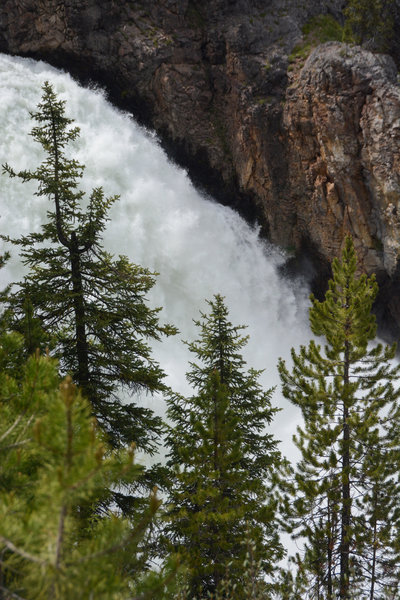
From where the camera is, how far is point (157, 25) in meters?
24.3

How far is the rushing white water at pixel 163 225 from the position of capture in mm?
18969

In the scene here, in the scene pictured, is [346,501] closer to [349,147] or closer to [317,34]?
[349,147]

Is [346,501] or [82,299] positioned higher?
[82,299]

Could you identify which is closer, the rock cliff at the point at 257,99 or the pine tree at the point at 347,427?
the pine tree at the point at 347,427

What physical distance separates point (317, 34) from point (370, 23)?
3365 millimetres

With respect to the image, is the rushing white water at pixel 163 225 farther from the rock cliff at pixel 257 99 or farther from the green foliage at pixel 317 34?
the green foliage at pixel 317 34

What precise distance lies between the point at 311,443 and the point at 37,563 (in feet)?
24.0

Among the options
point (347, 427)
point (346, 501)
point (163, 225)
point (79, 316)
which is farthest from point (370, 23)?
point (346, 501)

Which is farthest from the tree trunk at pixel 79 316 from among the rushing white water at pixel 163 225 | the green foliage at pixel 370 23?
the green foliage at pixel 370 23

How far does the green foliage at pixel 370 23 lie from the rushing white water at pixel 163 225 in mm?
9559

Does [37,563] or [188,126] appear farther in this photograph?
[188,126]

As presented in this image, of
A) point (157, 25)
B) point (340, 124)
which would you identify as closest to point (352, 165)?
point (340, 124)

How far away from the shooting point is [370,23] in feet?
66.1

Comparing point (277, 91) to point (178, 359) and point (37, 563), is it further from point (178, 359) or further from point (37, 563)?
point (37, 563)
